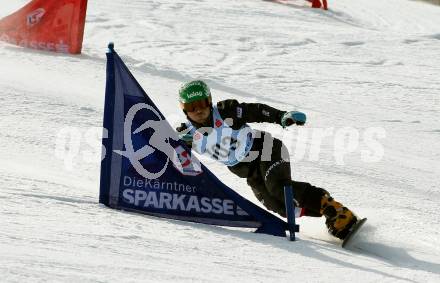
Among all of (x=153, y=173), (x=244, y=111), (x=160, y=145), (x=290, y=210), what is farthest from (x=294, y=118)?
(x=153, y=173)

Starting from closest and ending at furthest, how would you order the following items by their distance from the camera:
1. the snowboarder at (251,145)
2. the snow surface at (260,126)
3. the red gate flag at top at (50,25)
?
the snow surface at (260,126), the snowboarder at (251,145), the red gate flag at top at (50,25)

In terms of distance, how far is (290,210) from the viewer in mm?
5496

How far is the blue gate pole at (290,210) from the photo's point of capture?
17.6 feet

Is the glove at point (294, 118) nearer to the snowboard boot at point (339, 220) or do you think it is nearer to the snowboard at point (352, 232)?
the snowboard boot at point (339, 220)

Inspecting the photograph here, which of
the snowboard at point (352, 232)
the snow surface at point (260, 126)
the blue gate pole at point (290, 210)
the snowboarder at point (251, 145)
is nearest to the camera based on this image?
the snow surface at point (260, 126)

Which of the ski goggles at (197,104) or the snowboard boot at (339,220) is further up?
the ski goggles at (197,104)

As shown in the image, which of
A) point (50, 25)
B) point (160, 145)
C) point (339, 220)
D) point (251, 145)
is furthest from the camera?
point (50, 25)

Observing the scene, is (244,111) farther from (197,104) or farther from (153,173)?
(153,173)

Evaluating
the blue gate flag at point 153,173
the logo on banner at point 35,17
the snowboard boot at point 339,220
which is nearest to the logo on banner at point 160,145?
the blue gate flag at point 153,173

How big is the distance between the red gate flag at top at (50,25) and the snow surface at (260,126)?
0.83 ft

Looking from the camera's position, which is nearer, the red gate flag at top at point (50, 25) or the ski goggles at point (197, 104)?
the ski goggles at point (197, 104)

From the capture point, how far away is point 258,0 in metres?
19.4

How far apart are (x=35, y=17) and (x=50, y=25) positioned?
0.87 ft

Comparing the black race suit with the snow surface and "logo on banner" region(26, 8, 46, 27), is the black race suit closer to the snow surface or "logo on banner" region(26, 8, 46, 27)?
the snow surface
